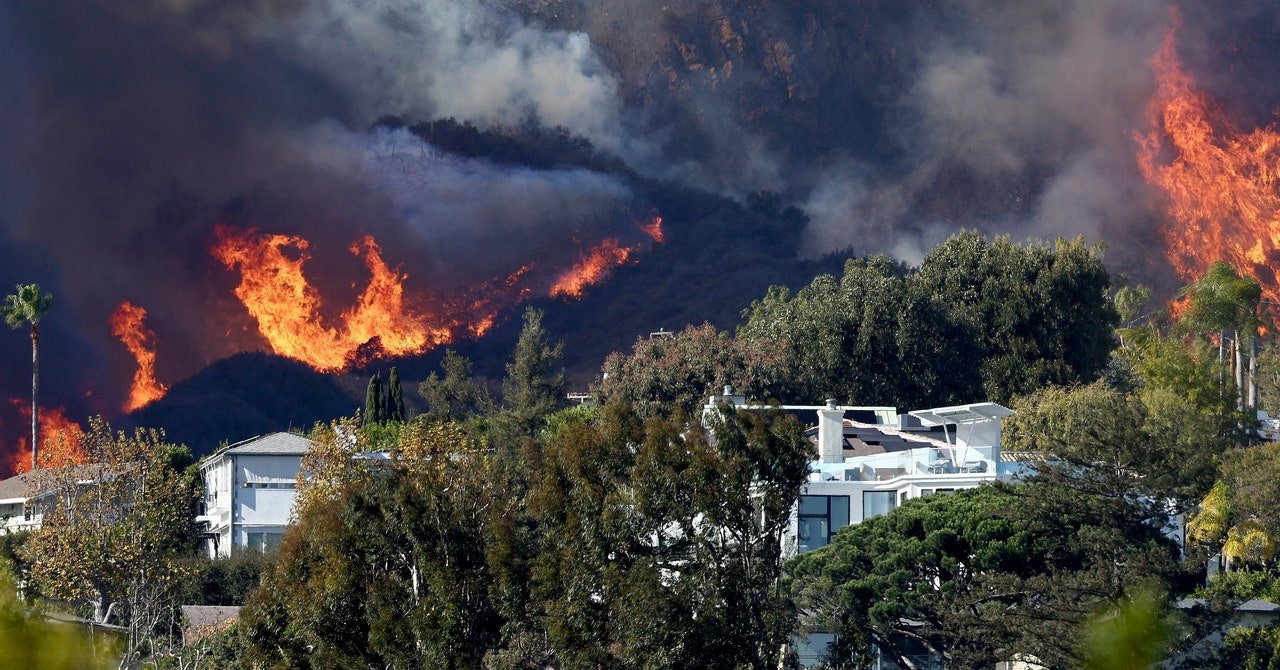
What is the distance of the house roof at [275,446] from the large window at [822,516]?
2861 centimetres

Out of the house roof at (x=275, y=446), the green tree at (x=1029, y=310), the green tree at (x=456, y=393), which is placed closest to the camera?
the house roof at (x=275, y=446)

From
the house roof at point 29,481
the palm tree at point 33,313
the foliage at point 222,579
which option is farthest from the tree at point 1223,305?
the palm tree at point 33,313

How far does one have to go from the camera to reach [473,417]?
295 ft

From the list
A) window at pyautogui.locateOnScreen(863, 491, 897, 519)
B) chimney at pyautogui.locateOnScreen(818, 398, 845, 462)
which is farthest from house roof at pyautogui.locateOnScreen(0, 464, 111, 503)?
window at pyautogui.locateOnScreen(863, 491, 897, 519)

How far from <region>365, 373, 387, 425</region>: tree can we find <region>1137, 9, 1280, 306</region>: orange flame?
71.7 m

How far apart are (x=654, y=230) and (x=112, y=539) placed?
73.0 meters

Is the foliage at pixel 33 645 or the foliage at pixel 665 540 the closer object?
the foliage at pixel 33 645

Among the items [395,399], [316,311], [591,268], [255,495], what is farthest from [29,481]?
[591,268]

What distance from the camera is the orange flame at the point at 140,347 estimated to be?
100 meters

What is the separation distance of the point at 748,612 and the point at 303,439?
1800 inches

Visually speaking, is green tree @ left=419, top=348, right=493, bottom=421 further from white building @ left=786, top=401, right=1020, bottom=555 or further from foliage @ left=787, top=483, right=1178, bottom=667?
foliage @ left=787, top=483, right=1178, bottom=667

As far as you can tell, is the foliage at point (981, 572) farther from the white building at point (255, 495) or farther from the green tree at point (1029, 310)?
the green tree at point (1029, 310)

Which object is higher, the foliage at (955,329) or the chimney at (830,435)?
the foliage at (955,329)

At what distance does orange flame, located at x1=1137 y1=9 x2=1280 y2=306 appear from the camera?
138 metres
